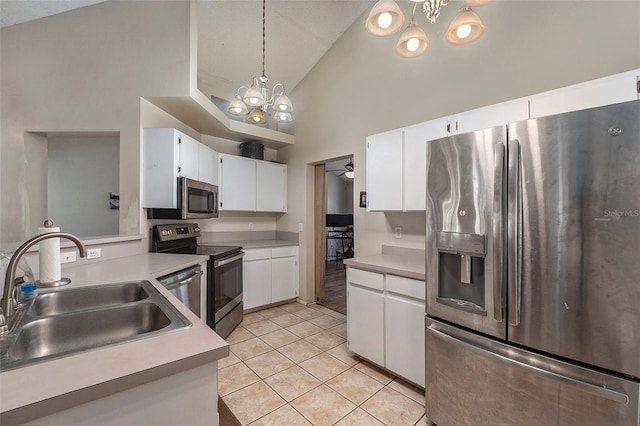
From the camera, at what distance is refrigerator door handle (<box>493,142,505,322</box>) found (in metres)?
1.31

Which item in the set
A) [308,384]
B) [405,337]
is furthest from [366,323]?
[308,384]

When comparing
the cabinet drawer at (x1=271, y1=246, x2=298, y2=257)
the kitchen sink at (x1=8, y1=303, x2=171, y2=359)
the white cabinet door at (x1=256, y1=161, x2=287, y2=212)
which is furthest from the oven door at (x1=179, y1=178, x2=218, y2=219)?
the kitchen sink at (x1=8, y1=303, x2=171, y2=359)

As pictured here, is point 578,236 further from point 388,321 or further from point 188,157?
point 188,157

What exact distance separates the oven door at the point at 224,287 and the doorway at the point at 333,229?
48.6 inches

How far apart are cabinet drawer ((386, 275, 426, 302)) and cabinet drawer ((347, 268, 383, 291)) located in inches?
3.4

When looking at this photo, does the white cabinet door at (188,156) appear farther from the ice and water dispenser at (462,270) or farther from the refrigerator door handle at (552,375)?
the refrigerator door handle at (552,375)

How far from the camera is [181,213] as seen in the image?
2.52m

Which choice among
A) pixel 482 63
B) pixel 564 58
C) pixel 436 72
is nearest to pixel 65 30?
pixel 436 72

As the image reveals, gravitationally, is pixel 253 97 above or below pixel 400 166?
above

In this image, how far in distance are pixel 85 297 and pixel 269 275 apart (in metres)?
2.34

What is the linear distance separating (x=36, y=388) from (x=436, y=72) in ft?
10.1

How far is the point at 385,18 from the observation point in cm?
149

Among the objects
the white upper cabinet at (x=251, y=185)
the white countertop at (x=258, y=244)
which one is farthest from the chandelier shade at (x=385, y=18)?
the white countertop at (x=258, y=244)

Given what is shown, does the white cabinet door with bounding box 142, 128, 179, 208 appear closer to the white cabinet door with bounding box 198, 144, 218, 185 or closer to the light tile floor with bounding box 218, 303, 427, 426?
the white cabinet door with bounding box 198, 144, 218, 185
